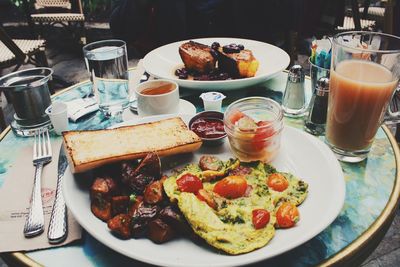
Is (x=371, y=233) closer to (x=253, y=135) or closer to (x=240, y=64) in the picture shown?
(x=253, y=135)

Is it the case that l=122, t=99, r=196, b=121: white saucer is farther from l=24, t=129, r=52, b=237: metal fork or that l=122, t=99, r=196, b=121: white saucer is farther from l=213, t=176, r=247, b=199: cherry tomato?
l=213, t=176, r=247, b=199: cherry tomato

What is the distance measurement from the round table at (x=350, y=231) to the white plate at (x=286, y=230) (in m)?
0.07

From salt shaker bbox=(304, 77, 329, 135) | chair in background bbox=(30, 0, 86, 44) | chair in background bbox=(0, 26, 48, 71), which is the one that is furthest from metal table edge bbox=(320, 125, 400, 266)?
chair in background bbox=(30, 0, 86, 44)

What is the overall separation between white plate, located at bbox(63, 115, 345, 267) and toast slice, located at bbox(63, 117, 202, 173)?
0.29 ft

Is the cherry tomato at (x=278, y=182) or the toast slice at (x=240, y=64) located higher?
the toast slice at (x=240, y=64)

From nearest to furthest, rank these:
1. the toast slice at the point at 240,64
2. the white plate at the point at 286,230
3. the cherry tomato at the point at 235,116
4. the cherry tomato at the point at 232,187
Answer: the white plate at the point at 286,230, the cherry tomato at the point at 232,187, the cherry tomato at the point at 235,116, the toast slice at the point at 240,64

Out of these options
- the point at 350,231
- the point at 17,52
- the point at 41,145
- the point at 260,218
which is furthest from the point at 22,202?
the point at 17,52

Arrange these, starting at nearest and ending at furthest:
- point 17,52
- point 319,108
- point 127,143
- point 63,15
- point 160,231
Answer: point 160,231, point 127,143, point 319,108, point 17,52, point 63,15

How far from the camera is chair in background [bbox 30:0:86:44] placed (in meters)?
5.63

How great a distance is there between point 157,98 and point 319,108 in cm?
71

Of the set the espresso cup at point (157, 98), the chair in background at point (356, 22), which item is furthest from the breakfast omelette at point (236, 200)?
the chair in background at point (356, 22)

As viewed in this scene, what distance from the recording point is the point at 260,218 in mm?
955

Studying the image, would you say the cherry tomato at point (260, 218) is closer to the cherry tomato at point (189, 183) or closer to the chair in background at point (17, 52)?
the cherry tomato at point (189, 183)

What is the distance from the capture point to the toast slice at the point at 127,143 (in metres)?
1.18
